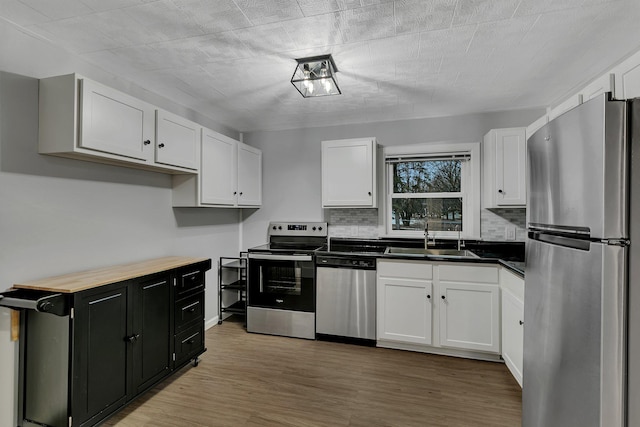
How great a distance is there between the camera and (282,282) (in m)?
3.40

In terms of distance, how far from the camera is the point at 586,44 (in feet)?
6.43

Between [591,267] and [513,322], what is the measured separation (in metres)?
1.66

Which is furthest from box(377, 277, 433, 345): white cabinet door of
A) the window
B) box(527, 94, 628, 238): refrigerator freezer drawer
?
box(527, 94, 628, 238): refrigerator freezer drawer

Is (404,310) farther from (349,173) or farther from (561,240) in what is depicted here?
(561,240)

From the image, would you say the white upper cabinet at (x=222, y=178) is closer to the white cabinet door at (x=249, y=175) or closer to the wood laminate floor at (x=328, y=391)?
the white cabinet door at (x=249, y=175)

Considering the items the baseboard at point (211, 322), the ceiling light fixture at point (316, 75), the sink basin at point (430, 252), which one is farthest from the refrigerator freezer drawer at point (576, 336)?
the baseboard at point (211, 322)

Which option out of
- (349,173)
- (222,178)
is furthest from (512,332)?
(222,178)

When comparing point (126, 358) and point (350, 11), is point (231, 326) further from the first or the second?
point (350, 11)

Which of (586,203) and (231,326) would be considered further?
(231,326)

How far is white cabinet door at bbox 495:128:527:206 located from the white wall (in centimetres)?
329

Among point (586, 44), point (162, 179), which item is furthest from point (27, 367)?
point (586, 44)

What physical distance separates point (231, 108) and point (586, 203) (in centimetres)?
311

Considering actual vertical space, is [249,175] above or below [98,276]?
above

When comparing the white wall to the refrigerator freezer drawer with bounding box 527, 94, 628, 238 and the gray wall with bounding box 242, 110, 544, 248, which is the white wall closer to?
the gray wall with bounding box 242, 110, 544, 248
